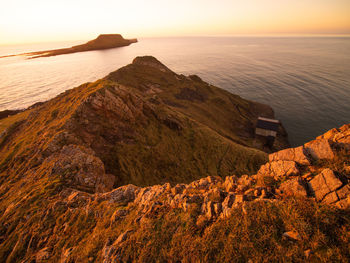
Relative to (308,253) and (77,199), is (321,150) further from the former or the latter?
(77,199)

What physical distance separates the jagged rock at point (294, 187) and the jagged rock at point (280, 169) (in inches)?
44.9

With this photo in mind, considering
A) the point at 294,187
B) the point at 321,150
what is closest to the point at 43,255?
the point at 294,187

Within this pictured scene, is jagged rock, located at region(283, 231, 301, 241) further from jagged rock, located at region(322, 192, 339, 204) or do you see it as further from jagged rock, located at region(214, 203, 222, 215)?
jagged rock, located at region(214, 203, 222, 215)

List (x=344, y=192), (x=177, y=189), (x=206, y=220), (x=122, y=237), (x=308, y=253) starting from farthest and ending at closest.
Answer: (x=177, y=189), (x=122, y=237), (x=206, y=220), (x=344, y=192), (x=308, y=253)

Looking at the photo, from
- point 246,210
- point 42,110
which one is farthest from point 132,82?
point 246,210

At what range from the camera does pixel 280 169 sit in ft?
33.6

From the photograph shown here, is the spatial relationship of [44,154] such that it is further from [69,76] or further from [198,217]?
[69,76]

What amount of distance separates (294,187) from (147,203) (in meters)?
9.29

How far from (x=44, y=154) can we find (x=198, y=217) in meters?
18.4

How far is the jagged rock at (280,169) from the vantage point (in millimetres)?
9577

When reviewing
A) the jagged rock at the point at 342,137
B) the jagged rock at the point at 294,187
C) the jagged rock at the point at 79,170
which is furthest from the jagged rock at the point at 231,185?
the jagged rock at the point at 79,170

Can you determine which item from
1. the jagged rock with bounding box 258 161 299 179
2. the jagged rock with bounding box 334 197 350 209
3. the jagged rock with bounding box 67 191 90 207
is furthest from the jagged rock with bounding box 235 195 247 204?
the jagged rock with bounding box 67 191 90 207

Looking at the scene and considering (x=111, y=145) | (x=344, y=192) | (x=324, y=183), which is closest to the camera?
(x=344, y=192)

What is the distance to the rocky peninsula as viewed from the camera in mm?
6504
